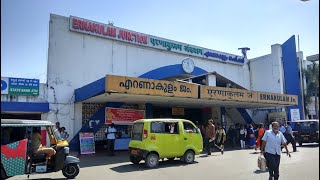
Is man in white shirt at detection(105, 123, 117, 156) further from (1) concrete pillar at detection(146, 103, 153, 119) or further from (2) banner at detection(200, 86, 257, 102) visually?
(2) banner at detection(200, 86, 257, 102)

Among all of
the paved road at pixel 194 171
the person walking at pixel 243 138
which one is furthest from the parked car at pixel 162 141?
the person walking at pixel 243 138

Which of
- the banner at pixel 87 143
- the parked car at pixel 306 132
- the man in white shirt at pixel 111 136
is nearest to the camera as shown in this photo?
the man in white shirt at pixel 111 136

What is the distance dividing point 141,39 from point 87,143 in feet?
27.4

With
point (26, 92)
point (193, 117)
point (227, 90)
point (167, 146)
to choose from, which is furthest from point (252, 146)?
point (26, 92)

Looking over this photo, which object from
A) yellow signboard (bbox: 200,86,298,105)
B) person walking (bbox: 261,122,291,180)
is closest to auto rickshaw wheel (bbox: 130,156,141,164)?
person walking (bbox: 261,122,291,180)

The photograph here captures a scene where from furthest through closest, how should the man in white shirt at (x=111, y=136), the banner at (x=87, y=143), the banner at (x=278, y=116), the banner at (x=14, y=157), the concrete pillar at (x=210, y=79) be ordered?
the banner at (x=278, y=116)
the concrete pillar at (x=210, y=79)
the banner at (x=87, y=143)
the man in white shirt at (x=111, y=136)
the banner at (x=14, y=157)

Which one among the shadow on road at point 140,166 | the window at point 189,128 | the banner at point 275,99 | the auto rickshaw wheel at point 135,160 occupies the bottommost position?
the shadow on road at point 140,166

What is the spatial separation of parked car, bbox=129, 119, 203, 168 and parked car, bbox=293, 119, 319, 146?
9589 mm

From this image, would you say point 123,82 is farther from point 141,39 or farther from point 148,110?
point 141,39

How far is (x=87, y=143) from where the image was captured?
1791 centimetres

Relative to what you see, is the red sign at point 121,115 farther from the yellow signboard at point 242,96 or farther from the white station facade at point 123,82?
the yellow signboard at point 242,96

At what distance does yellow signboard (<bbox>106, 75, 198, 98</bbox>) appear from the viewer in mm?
14380

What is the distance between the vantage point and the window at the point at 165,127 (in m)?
12.7

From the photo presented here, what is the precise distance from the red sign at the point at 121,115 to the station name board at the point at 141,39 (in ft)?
15.8
